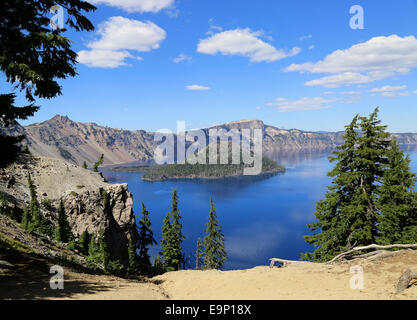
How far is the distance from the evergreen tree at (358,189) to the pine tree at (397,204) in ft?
1.99

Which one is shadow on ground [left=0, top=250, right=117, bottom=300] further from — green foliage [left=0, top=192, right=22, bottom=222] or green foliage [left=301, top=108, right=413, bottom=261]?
green foliage [left=0, top=192, right=22, bottom=222]

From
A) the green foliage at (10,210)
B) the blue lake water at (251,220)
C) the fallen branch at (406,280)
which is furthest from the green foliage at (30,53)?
the blue lake water at (251,220)

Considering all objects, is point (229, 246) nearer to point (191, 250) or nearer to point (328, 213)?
point (191, 250)

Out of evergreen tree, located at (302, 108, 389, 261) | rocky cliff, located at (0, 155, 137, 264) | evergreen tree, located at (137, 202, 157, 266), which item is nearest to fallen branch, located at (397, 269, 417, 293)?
evergreen tree, located at (302, 108, 389, 261)

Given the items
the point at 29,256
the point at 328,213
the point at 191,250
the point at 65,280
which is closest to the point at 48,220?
the point at 29,256

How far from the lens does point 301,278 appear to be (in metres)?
14.1

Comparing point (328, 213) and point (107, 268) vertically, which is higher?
point (328, 213)

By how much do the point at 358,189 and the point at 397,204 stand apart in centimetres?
378

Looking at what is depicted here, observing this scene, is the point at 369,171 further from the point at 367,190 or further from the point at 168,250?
the point at 168,250

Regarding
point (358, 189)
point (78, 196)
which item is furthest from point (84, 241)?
point (358, 189)

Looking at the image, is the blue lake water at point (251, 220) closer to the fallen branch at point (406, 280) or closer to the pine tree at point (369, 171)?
the pine tree at point (369, 171)

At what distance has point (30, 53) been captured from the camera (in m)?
10.3

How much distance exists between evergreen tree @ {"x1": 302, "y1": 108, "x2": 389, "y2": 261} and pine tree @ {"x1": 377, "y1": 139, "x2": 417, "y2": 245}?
0.61 metres
